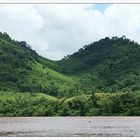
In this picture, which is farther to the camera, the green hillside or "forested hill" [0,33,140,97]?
the green hillside

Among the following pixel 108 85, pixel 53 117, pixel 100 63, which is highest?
pixel 100 63

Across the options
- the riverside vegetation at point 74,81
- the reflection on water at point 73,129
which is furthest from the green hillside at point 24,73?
the reflection on water at point 73,129

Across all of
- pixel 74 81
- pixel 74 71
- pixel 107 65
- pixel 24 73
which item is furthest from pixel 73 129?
pixel 74 71

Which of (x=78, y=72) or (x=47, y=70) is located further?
(x=78, y=72)

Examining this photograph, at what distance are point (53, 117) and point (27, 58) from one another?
1722cm

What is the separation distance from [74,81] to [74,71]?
5.36 m

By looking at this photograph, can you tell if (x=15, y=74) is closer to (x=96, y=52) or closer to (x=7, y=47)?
(x=7, y=47)

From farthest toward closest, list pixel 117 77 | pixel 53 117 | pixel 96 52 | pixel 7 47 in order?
pixel 96 52, pixel 7 47, pixel 117 77, pixel 53 117

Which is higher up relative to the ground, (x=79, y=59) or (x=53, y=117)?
(x=79, y=59)

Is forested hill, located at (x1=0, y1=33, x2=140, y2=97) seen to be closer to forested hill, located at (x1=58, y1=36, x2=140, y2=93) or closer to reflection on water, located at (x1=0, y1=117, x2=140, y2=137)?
forested hill, located at (x1=58, y1=36, x2=140, y2=93)

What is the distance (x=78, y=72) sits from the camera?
56.8 metres

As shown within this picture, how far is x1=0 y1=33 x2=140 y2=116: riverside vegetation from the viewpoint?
35219 mm

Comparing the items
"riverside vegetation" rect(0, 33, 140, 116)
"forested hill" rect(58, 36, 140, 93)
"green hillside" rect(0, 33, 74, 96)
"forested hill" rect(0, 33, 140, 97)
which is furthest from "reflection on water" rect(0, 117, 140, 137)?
"forested hill" rect(58, 36, 140, 93)

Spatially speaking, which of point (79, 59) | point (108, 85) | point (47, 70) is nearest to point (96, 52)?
point (79, 59)
